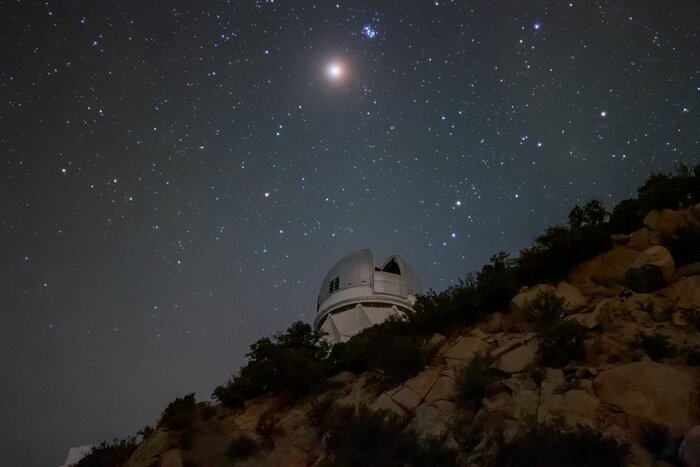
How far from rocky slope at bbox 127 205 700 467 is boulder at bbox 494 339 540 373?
0.03 m

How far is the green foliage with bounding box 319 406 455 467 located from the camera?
8180 mm

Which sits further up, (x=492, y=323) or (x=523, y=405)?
(x=492, y=323)

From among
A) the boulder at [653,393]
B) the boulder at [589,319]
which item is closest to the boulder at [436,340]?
the boulder at [589,319]

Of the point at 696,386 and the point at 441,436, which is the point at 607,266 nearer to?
the point at 696,386

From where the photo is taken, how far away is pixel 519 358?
1007 cm

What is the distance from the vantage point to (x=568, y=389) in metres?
8.32

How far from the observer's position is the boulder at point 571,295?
11602 millimetres

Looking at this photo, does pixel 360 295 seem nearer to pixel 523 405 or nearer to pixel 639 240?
pixel 639 240

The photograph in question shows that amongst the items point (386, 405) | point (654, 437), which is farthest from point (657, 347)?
point (386, 405)

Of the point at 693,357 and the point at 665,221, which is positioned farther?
the point at 665,221

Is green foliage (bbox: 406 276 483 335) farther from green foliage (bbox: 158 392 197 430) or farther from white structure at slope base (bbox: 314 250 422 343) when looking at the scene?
white structure at slope base (bbox: 314 250 422 343)

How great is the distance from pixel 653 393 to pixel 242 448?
9.37m

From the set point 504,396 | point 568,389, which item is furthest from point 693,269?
point 504,396

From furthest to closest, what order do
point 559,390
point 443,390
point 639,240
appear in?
point 639,240, point 443,390, point 559,390
